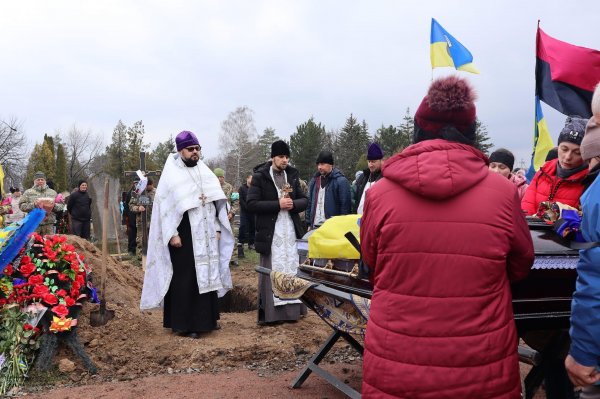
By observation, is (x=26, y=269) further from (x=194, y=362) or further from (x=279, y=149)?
(x=279, y=149)

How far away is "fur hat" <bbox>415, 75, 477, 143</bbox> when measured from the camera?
82.1 inches

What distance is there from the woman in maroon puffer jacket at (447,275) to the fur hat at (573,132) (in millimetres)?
1466

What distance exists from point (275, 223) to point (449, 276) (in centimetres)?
431

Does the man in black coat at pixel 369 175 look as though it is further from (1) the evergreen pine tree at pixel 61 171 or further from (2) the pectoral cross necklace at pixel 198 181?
(1) the evergreen pine tree at pixel 61 171

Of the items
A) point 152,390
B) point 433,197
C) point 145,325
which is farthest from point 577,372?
point 145,325

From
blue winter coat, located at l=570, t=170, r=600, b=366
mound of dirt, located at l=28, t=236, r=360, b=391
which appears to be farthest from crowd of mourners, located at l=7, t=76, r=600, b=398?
mound of dirt, located at l=28, t=236, r=360, b=391

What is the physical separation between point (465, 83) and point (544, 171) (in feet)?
5.52

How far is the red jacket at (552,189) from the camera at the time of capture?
3264 millimetres

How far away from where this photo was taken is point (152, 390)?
4.36 meters

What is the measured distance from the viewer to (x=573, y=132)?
3.20 meters

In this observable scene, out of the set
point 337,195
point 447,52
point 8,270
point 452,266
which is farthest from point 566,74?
point 8,270

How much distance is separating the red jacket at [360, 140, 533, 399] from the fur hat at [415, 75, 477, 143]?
0.39ft

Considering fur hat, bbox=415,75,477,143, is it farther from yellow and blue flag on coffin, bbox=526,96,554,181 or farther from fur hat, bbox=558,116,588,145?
yellow and blue flag on coffin, bbox=526,96,554,181

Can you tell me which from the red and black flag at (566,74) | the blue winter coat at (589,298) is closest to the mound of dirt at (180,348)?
the red and black flag at (566,74)
